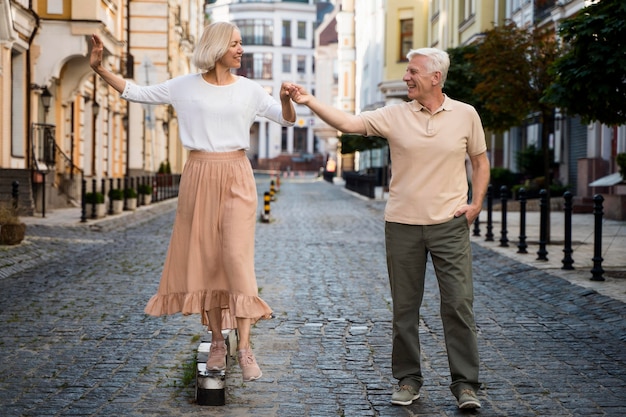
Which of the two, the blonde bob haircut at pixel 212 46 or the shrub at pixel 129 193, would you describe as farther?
the shrub at pixel 129 193

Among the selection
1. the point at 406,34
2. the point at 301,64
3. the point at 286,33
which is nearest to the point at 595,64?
the point at 406,34

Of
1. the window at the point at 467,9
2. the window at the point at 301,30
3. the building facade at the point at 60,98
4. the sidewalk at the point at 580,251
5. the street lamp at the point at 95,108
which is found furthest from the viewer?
the window at the point at 301,30

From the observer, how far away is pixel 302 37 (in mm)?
122000

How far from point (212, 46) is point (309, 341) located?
2.77m

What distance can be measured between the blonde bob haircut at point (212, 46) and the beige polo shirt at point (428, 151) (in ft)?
2.71

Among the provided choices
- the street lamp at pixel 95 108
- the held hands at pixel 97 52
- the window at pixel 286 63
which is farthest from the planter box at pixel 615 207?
the window at pixel 286 63

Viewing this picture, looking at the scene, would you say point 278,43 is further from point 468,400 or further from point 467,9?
point 468,400

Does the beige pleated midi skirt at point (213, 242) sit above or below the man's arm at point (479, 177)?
below

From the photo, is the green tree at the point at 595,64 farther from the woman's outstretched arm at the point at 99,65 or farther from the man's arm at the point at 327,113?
the woman's outstretched arm at the point at 99,65

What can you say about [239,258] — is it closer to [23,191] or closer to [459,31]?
[23,191]

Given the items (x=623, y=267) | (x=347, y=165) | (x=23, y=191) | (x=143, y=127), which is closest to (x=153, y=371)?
(x=623, y=267)

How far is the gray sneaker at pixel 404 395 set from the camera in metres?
5.48

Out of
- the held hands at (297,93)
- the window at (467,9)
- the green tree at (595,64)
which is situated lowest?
the held hands at (297,93)

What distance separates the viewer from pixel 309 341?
7531mm
